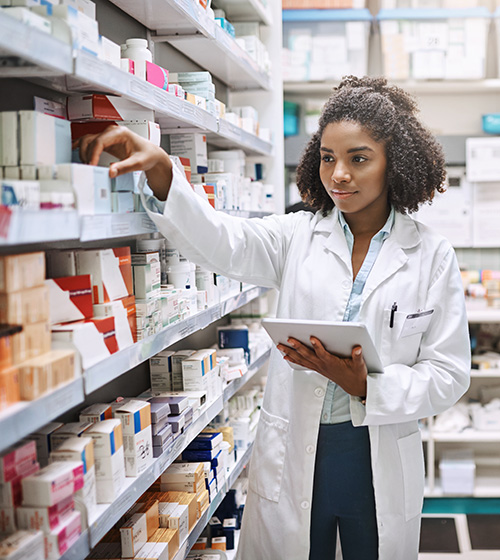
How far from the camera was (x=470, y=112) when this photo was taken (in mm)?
5012

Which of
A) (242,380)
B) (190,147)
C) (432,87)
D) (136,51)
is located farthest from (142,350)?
(432,87)

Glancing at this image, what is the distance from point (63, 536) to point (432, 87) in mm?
4122

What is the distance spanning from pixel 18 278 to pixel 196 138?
139 centimetres

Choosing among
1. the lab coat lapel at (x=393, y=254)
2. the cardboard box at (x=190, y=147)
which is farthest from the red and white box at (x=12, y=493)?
the cardboard box at (x=190, y=147)

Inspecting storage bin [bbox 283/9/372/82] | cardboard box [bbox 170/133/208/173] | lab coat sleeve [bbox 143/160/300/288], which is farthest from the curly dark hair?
storage bin [bbox 283/9/372/82]

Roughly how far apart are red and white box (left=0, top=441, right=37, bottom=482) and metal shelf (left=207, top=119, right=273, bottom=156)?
152 centimetres

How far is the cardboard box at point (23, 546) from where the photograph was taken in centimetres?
126

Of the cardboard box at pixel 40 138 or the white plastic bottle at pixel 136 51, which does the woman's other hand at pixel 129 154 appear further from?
the white plastic bottle at pixel 136 51

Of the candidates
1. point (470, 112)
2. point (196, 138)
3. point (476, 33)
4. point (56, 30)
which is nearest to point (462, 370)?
point (196, 138)

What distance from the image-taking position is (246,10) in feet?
11.7

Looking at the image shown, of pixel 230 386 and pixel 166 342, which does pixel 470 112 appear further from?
pixel 166 342

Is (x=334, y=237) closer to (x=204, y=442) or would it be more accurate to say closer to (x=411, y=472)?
(x=411, y=472)

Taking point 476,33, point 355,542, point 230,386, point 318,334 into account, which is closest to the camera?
point 318,334

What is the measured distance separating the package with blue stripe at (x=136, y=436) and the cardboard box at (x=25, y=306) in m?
0.54
